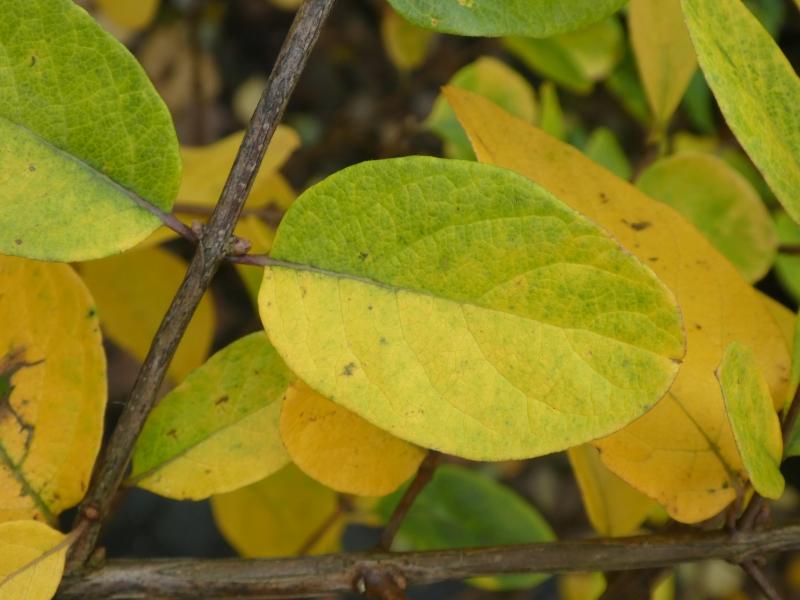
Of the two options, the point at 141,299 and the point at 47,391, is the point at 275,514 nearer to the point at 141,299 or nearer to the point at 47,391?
the point at 141,299

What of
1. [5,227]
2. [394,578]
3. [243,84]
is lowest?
[243,84]

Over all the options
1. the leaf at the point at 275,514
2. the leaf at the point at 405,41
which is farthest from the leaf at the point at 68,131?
the leaf at the point at 405,41

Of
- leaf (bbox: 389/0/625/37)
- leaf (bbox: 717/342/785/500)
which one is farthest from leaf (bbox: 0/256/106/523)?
leaf (bbox: 717/342/785/500)

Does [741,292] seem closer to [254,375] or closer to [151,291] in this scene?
[254,375]

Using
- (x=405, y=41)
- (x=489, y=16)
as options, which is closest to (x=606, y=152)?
(x=405, y=41)

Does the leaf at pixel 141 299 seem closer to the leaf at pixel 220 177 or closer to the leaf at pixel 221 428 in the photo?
the leaf at pixel 220 177

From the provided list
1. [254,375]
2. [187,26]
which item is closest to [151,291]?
[254,375]
